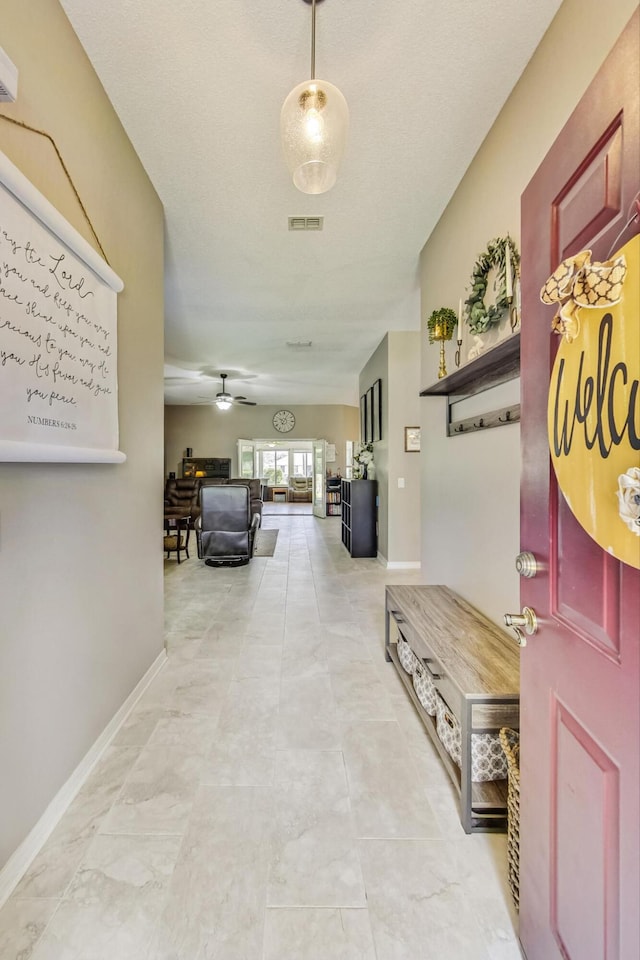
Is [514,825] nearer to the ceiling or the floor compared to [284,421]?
nearer to the floor

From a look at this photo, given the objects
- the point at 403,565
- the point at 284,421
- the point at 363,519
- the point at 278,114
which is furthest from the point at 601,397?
the point at 284,421

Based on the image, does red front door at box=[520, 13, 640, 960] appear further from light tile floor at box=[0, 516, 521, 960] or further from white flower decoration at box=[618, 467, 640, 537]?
light tile floor at box=[0, 516, 521, 960]

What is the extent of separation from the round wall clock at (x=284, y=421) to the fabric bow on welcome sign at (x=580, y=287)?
10.2 metres

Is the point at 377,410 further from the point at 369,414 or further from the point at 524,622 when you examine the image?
the point at 524,622

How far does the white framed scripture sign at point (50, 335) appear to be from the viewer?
1.21 metres

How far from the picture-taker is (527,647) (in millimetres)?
1019

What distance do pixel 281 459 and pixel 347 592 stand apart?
9.80 m

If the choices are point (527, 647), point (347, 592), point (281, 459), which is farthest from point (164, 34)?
point (281, 459)

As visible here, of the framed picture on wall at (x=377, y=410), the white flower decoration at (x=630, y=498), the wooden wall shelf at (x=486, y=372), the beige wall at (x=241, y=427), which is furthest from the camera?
the beige wall at (x=241, y=427)

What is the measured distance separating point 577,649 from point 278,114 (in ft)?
8.19

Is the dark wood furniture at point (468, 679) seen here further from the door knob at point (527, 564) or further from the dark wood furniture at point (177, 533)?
the dark wood furniture at point (177, 533)

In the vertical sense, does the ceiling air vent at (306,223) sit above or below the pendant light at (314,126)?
above

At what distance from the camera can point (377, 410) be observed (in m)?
5.76

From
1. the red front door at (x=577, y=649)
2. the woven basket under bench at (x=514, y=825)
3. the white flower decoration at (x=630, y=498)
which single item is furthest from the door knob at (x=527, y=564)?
the woven basket under bench at (x=514, y=825)
